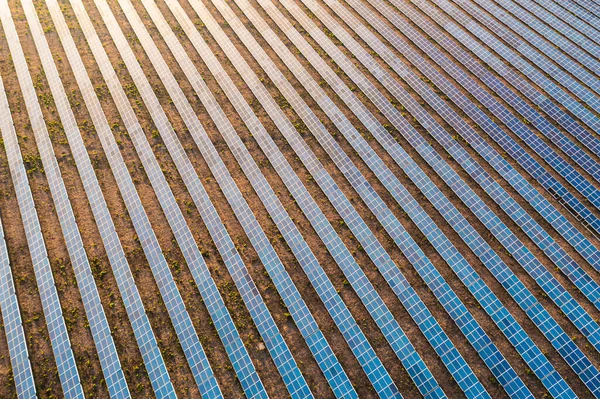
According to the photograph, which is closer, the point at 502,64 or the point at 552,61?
the point at 552,61

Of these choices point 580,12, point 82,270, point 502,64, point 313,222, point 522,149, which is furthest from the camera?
point 580,12

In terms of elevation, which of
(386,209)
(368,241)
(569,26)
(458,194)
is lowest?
(368,241)

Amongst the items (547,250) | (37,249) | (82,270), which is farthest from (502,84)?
(37,249)

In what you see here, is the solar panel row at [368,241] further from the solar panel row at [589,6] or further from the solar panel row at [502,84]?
the solar panel row at [589,6]

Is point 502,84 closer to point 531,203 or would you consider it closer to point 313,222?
point 531,203

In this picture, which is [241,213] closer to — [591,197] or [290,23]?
[290,23]

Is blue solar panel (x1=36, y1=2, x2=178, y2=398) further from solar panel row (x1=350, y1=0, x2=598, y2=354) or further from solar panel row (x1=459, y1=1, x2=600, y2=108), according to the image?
solar panel row (x1=459, y1=1, x2=600, y2=108)

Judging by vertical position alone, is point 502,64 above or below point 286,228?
above

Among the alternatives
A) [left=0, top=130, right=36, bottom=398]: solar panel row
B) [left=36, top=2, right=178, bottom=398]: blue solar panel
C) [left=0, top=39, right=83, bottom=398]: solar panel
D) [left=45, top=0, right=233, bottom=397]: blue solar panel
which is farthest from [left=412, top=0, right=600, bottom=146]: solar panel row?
[left=0, top=130, right=36, bottom=398]: solar panel row
